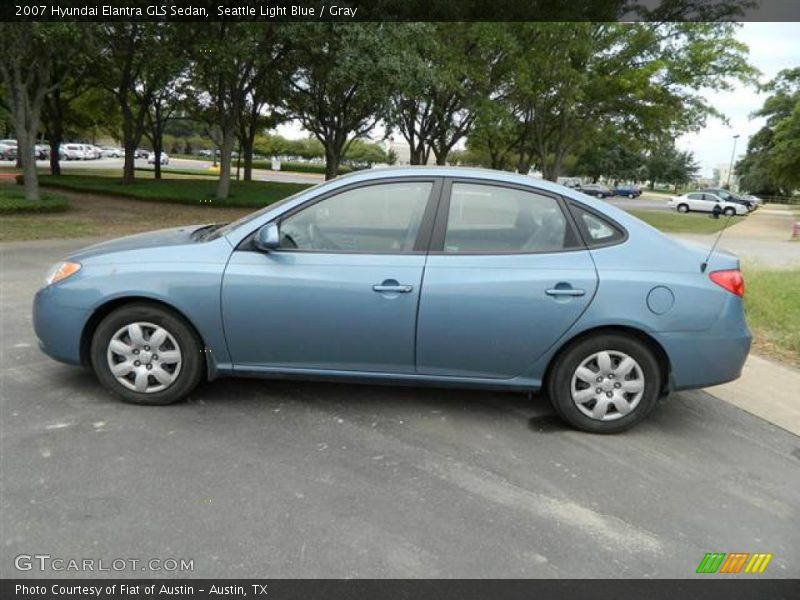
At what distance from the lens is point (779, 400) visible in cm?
470

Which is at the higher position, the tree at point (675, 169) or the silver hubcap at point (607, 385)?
the tree at point (675, 169)

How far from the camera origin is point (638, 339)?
12.2 ft

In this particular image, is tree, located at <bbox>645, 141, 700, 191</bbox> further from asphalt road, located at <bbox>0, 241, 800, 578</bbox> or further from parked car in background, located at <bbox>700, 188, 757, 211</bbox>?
asphalt road, located at <bbox>0, 241, 800, 578</bbox>

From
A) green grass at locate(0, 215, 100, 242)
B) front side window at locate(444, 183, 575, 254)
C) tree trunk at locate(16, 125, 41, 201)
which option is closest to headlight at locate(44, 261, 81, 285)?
front side window at locate(444, 183, 575, 254)

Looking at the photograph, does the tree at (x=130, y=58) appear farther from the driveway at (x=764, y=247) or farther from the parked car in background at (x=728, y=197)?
the parked car in background at (x=728, y=197)

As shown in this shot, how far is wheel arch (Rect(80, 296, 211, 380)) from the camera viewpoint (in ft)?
12.5

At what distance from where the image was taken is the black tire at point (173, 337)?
379 cm

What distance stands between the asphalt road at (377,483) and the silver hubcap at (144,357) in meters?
0.18

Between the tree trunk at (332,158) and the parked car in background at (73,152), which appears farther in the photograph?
the parked car in background at (73,152)

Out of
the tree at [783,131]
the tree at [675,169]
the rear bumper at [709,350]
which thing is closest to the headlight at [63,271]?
the rear bumper at [709,350]

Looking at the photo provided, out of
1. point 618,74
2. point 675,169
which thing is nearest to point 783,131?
point 618,74

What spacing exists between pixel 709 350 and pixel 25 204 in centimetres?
1479

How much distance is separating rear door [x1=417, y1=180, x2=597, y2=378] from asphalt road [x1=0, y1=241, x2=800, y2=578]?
51 cm

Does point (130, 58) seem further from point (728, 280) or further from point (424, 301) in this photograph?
point (728, 280)
